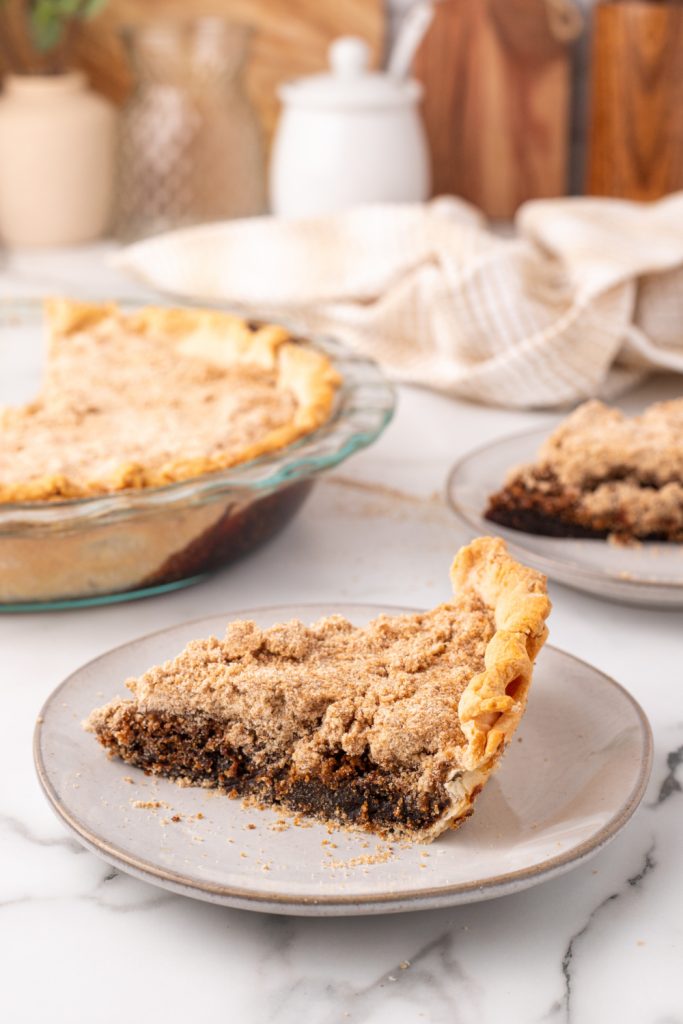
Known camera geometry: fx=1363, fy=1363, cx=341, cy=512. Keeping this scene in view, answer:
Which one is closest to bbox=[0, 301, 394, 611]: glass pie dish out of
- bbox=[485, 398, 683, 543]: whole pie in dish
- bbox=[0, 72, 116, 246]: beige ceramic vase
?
bbox=[485, 398, 683, 543]: whole pie in dish

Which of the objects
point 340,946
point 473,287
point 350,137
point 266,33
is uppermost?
point 266,33

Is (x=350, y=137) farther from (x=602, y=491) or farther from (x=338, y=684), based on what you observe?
(x=338, y=684)

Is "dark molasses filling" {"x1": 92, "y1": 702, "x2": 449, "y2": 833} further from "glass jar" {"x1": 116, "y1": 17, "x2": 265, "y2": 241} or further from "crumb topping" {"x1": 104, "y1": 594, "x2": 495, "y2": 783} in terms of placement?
"glass jar" {"x1": 116, "y1": 17, "x2": 265, "y2": 241}

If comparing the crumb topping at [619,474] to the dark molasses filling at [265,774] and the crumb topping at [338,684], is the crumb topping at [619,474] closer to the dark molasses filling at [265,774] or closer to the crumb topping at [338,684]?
the crumb topping at [338,684]

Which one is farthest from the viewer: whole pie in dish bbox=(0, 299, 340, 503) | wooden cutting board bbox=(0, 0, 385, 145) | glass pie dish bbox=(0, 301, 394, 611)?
wooden cutting board bbox=(0, 0, 385, 145)

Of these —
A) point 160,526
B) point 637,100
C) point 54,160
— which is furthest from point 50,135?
point 160,526
